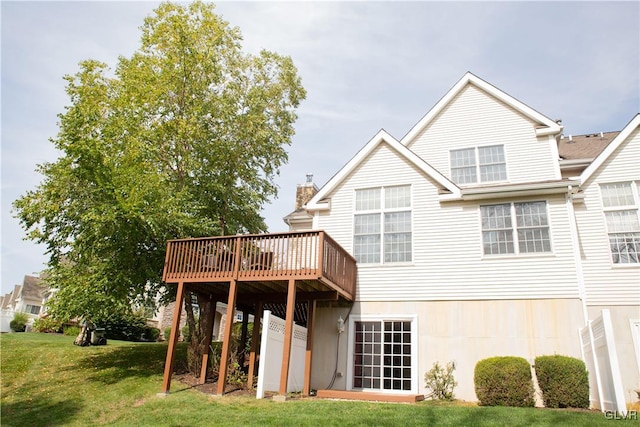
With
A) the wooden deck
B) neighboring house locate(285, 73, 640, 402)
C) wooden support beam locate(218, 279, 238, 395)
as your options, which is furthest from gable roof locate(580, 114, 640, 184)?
wooden support beam locate(218, 279, 238, 395)

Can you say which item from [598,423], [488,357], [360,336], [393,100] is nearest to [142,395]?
[360,336]

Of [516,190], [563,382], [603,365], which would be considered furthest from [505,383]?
[516,190]

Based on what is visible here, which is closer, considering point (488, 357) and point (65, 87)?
point (488, 357)

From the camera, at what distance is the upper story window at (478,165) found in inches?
593

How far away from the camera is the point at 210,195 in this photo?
728 inches

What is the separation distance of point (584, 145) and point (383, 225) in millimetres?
8978

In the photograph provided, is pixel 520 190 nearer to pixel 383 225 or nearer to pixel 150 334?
pixel 383 225

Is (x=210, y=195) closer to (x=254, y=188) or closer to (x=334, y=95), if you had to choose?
(x=254, y=188)

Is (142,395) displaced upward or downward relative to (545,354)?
downward

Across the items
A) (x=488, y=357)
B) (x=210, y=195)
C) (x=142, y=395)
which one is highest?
(x=210, y=195)

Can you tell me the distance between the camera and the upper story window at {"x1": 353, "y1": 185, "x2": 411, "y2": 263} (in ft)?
47.1

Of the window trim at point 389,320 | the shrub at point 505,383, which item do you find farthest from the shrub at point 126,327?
the shrub at point 505,383

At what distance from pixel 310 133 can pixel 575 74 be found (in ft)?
37.1

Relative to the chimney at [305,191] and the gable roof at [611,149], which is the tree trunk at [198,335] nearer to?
the chimney at [305,191]
